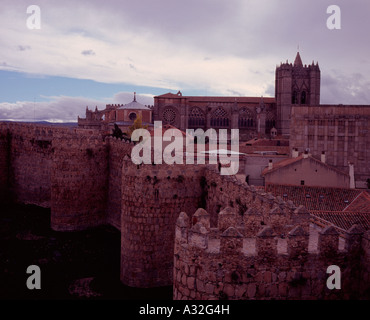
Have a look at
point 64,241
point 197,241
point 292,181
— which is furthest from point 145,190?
point 292,181

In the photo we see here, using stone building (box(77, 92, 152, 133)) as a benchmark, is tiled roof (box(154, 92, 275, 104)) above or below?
above

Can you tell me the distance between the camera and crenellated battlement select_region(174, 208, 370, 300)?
17.8ft

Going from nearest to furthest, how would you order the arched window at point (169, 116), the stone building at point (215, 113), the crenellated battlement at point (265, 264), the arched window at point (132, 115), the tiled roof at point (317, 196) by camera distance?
1. the crenellated battlement at point (265, 264)
2. the tiled roof at point (317, 196)
3. the arched window at point (132, 115)
4. the arched window at point (169, 116)
5. the stone building at point (215, 113)

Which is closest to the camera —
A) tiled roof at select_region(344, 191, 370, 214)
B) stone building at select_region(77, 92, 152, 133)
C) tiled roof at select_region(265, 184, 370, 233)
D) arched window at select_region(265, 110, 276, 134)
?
tiled roof at select_region(344, 191, 370, 214)

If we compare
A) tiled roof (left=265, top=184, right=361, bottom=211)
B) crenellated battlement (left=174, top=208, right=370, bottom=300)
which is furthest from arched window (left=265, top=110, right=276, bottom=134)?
crenellated battlement (left=174, top=208, right=370, bottom=300)

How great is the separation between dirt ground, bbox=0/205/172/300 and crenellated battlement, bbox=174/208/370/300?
6.05 m

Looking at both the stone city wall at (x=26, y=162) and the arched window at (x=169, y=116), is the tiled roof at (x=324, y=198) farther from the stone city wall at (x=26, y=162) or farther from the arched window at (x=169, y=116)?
the arched window at (x=169, y=116)

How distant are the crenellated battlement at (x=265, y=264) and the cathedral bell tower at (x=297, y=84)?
69934 mm

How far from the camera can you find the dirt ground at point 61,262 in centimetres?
1186

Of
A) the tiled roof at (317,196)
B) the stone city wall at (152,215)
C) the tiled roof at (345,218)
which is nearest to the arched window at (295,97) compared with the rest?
the tiled roof at (317,196)

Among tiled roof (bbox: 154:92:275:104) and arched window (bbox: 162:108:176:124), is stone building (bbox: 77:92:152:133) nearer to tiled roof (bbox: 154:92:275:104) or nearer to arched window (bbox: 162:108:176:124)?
arched window (bbox: 162:108:176:124)

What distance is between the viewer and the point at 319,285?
564cm
